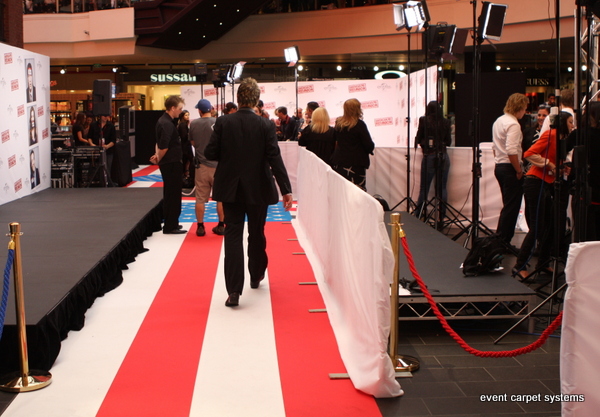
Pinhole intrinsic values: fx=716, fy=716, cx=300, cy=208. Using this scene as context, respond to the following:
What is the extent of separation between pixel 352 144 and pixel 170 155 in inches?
81.8

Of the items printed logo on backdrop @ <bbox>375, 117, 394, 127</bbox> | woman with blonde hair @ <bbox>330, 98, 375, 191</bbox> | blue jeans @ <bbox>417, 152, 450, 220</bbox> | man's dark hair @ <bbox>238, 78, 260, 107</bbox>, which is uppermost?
printed logo on backdrop @ <bbox>375, 117, 394, 127</bbox>

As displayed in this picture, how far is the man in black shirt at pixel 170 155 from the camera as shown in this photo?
7840mm

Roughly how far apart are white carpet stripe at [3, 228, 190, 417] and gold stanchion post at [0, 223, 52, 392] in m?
0.06

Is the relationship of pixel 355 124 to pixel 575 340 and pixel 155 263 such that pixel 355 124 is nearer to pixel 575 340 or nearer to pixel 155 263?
pixel 155 263

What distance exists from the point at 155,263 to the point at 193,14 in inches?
580

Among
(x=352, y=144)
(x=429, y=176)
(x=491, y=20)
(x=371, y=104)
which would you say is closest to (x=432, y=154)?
(x=429, y=176)

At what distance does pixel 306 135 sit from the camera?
366 inches

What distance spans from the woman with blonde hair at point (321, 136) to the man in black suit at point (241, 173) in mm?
3847

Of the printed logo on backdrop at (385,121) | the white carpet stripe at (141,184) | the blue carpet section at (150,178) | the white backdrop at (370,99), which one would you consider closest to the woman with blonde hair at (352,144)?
the white backdrop at (370,99)

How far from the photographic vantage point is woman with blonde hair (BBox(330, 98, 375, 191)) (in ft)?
26.9

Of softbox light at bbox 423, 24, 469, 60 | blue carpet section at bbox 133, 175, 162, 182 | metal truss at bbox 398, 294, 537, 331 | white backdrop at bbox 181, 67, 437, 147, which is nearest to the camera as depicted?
metal truss at bbox 398, 294, 537, 331

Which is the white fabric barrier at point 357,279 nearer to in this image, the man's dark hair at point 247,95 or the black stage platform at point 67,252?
the man's dark hair at point 247,95

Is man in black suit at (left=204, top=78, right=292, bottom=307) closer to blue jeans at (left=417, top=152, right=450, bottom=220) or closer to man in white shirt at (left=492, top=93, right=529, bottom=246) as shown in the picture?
man in white shirt at (left=492, top=93, right=529, bottom=246)

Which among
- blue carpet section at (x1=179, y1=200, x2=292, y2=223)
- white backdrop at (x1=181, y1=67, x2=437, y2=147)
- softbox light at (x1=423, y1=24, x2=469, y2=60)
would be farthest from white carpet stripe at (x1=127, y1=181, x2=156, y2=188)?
softbox light at (x1=423, y1=24, x2=469, y2=60)
